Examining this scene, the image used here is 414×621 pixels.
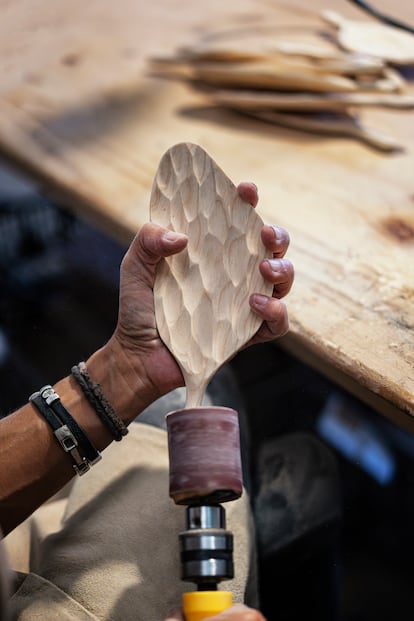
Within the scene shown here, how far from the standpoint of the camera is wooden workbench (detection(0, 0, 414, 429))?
2.58ft

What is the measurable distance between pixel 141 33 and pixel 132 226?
75 cm

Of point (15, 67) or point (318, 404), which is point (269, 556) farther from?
point (15, 67)

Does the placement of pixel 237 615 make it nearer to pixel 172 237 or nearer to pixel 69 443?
pixel 69 443

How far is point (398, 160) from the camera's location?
1101 mm

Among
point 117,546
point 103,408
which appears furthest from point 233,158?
point 117,546

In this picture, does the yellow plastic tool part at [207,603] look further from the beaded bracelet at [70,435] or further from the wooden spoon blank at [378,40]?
the wooden spoon blank at [378,40]

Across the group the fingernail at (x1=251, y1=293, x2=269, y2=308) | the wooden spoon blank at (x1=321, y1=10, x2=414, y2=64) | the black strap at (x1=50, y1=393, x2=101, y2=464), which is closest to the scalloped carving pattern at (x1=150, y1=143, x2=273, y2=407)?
the fingernail at (x1=251, y1=293, x2=269, y2=308)

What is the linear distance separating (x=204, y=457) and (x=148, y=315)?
210 mm

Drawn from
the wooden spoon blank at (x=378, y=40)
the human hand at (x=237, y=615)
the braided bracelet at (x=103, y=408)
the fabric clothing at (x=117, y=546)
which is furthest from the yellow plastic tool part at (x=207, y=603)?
the wooden spoon blank at (x=378, y=40)

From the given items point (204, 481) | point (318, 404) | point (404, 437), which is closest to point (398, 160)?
point (318, 404)

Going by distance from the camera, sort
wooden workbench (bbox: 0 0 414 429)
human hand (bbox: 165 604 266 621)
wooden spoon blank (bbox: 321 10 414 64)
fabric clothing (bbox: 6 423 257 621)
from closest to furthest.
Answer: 1. human hand (bbox: 165 604 266 621)
2. fabric clothing (bbox: 6 423 257 621)
3. wooden workbench (bbox: 0 0 414 429)
4. wooden spoon blank (bbox: 321 10 414 64)

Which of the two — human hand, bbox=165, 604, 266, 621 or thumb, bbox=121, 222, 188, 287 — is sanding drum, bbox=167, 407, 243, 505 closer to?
human hand, bbox=165, 604, 266, 621

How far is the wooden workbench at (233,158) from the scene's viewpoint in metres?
0.79

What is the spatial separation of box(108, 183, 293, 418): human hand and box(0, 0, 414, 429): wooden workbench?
0.39 feet
